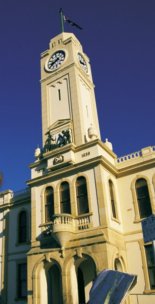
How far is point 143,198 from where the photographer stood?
22.0m

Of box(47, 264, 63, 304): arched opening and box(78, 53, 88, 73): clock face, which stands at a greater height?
box(78, 53, 88, 73): clock face

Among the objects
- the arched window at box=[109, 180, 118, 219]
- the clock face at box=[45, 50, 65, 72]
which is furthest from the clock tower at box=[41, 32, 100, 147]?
the arched window at box=[109, 180, 118, 219]

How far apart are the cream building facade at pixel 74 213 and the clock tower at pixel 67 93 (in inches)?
4.2

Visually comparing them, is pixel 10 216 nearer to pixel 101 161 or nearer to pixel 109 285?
pixel 101 161

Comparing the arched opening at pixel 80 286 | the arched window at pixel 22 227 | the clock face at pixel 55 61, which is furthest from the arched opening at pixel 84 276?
the clock face at pixel 55 61

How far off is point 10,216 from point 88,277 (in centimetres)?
1075

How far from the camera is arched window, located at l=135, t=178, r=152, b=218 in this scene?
70.7 feet

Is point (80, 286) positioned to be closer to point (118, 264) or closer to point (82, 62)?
point (118, 264)

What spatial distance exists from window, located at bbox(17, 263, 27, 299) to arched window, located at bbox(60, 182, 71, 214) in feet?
23.2

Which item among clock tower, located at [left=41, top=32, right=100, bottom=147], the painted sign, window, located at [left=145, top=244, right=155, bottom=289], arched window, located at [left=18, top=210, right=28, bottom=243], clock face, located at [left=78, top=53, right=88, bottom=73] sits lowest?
the painted sign

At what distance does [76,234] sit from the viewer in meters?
20.0

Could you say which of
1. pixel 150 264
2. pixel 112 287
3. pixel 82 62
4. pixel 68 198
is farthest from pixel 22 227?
pixel 112 287

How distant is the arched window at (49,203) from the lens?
22.3 m

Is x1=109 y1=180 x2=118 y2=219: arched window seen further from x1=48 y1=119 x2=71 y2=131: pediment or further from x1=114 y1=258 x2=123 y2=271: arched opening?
x1=48 y1=119 x2=71 y2=131: pediment
